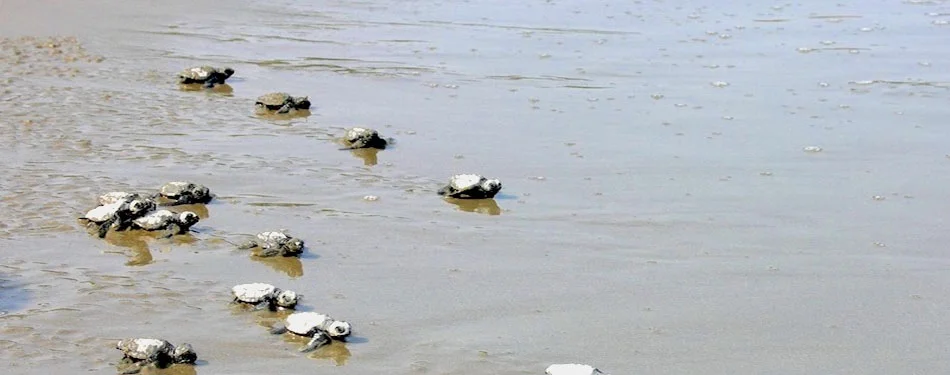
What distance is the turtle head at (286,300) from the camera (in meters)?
7.15

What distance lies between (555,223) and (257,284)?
2.46 meters

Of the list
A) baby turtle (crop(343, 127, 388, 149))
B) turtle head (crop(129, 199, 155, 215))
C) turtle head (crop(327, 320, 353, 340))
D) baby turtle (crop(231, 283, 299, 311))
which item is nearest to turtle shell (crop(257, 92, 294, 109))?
baby turtle (crop(343, 127, 388, 149))

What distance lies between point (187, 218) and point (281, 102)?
3.66m

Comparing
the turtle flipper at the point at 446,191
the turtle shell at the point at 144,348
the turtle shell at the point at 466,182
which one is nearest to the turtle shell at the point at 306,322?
the turtle shell at the point at 144,348

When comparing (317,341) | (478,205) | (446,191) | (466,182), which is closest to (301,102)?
(446,191)

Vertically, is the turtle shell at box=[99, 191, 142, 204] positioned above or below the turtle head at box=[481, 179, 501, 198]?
below

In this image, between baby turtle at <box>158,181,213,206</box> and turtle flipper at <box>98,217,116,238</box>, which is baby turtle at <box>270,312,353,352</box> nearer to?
turtle flipper at <box>98,217,116,238</box>

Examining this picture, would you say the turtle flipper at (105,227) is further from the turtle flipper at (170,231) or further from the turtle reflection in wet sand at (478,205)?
the turtle reflection in wet sand at (478,205)

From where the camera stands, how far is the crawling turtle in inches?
332

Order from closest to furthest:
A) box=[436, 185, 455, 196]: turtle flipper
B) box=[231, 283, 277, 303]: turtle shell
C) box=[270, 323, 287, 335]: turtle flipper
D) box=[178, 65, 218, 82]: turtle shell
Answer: box=[270, 323, 287, 335]: turtle flipper, box=[231, 283, 277, 303]: turtle shell, box=[436, 185, 455, 196]: turtle flipper, box=[178, 65, 218, 82]: turtle shell

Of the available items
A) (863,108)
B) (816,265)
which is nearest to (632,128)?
(863,108)

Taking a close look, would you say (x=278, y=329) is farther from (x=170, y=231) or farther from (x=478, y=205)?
(x=478, y=205)

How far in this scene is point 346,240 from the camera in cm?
849


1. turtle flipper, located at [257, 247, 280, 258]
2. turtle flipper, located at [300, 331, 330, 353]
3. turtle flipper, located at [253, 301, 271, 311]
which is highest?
turtle flipper, located at [257, 247, 280, 258]
